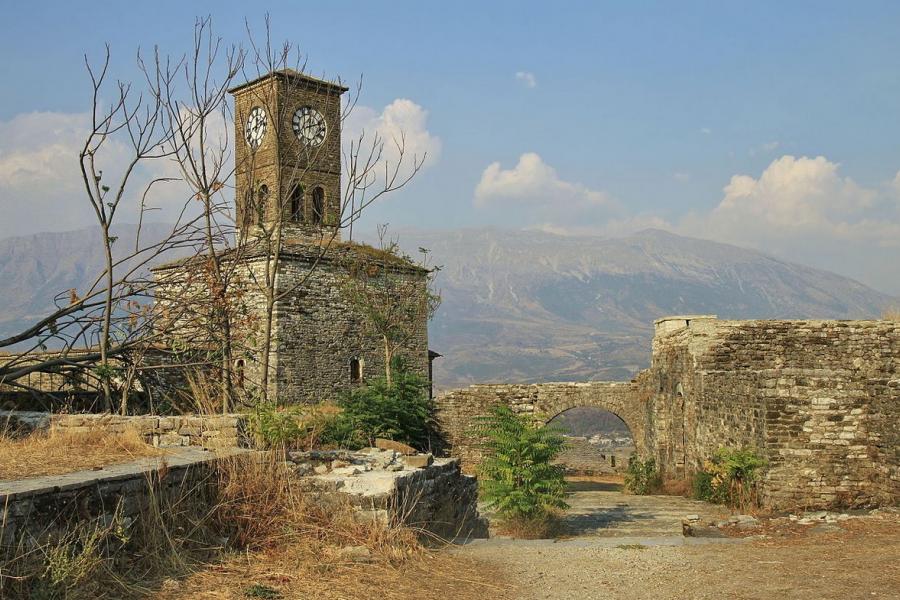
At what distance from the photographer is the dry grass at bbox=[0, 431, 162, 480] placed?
22.1ft

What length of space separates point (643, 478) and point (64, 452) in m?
14.9

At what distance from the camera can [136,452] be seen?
7.63 meters

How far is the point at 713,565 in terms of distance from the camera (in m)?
7.49

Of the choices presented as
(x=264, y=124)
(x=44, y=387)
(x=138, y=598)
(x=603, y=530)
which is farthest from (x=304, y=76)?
(x=138, y=598)

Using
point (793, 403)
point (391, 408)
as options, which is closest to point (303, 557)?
point (793, 403)

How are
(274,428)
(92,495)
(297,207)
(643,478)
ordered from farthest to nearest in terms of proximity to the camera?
(297,207) < (643,478) < (274,428) < (92,495)

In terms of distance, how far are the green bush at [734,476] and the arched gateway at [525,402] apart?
10.1 metres

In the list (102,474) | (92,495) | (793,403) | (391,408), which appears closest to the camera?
(92,495)

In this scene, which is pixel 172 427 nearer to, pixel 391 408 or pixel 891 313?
pixel 391 408

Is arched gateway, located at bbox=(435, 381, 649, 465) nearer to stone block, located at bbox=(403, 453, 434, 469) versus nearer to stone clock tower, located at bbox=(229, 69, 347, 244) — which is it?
stone clock tower, located at bbox=(229, 69, 347, 244)

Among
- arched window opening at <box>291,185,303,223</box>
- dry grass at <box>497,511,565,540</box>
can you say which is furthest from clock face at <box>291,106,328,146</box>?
dry grass at <box>497,511,565,540</box>

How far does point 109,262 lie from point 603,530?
798cm

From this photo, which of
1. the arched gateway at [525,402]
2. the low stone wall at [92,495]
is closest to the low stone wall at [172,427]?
the low stone wall at [92,495]

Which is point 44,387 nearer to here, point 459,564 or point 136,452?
point 136,452
